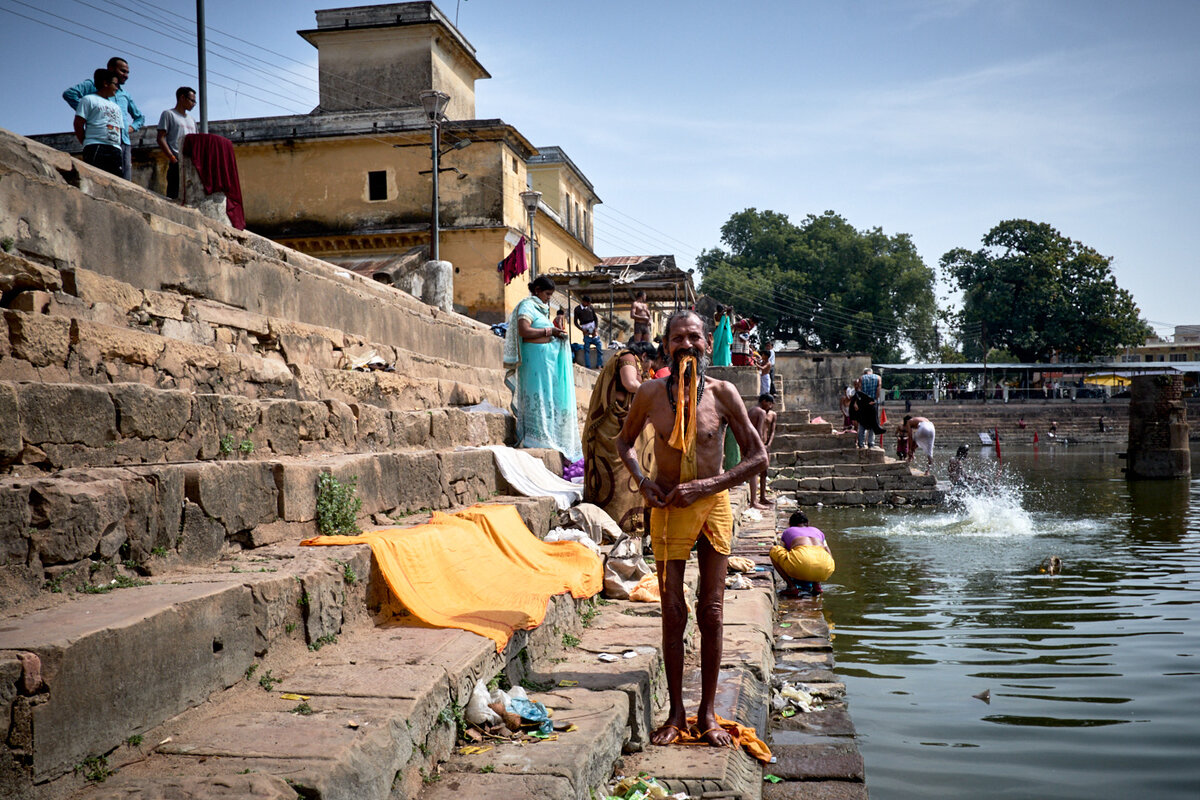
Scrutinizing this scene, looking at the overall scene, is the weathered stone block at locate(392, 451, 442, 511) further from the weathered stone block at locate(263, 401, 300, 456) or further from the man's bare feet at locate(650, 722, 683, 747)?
the man's bare feet at locate(650, 722, 683, 747)

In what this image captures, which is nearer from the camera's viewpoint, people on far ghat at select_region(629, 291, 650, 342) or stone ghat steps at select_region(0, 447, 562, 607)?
stone ghat steps at select_region(0, 447, 562, 607)

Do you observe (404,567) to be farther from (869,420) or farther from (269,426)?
(869,420)

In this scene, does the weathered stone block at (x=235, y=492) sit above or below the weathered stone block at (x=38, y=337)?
below

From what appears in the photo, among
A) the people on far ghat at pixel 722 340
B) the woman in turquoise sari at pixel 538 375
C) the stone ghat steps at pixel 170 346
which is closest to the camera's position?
the stone ghat steps at pixel 170 346

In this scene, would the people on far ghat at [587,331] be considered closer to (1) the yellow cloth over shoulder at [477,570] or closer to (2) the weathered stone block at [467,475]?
(2) the weathered stone block at [467,475]

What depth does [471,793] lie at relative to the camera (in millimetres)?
2764

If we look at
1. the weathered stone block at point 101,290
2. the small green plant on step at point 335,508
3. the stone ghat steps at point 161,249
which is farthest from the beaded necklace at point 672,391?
the stone ghat steps at point 161,249

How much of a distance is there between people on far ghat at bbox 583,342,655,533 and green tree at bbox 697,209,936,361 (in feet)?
147

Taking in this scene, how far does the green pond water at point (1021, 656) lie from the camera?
471 centimetres

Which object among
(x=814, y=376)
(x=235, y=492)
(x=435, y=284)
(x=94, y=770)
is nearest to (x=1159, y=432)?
(x=814, y=376)

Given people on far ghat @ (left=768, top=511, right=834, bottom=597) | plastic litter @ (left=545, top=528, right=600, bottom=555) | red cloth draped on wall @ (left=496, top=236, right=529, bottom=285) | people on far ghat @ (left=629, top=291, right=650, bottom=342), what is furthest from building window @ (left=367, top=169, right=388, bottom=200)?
plastic litter @ (left=545, top=528, right=600, bottom=555)

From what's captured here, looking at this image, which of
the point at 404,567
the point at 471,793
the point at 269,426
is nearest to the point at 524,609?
the point at 404,567

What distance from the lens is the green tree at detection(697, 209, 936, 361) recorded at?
51.6 m

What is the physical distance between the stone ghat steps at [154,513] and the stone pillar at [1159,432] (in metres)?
21.7
